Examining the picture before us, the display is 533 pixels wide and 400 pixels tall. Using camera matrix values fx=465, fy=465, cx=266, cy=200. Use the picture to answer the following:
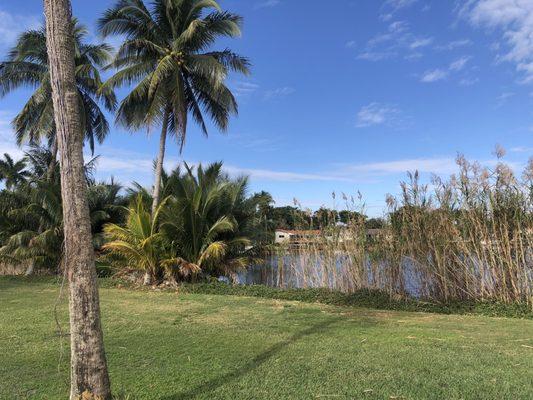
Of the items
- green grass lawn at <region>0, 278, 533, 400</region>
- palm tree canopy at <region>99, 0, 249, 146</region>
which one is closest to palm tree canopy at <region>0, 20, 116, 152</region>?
palm tree canopy at <region>99, 0, 249, 146</region>

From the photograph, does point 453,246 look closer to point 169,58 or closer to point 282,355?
point 282,355

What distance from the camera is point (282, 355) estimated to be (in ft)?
18.3

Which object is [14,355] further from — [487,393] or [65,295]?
[65,295]

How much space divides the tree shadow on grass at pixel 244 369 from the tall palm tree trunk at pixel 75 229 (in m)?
0.80

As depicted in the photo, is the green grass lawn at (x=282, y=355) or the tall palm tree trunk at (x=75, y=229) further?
the green grass lawn at (x=282, y=355)

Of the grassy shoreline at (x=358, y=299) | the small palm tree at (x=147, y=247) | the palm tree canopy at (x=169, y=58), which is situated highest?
the palm tree canopy at (x=169, y=58)

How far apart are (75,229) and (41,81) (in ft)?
64.4

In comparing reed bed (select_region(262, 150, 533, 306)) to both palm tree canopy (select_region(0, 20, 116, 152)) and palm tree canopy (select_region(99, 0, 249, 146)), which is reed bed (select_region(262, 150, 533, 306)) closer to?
palm tree canopy (select_region(99, 0, 249, 146))

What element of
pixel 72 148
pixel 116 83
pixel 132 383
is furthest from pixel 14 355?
pixel 116 83

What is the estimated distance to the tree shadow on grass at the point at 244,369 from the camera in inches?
165

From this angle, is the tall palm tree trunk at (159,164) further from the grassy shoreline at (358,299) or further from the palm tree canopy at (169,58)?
the grassy shoreline at (358,299)

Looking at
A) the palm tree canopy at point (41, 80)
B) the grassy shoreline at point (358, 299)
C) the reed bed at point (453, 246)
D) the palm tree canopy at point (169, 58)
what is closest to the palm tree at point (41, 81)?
the palm tree canopy at point (41, 80)

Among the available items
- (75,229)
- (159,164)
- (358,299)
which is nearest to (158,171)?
(159,164)

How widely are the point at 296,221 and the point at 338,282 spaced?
119 inches
